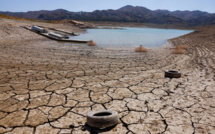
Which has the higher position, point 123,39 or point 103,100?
point 123,39

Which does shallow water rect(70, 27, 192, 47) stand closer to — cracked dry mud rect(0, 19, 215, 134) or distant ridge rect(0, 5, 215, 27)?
cracked dry mud rect(0, 19, 215, 134)

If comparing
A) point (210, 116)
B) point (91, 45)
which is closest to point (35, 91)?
point (210, 116)

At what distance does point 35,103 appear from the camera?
2.79m

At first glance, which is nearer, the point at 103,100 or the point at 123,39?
the point at 103,100

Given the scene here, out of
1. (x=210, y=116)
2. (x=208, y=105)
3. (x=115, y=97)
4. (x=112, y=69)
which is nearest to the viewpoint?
(x=210, y=116)

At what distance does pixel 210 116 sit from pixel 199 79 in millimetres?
1970

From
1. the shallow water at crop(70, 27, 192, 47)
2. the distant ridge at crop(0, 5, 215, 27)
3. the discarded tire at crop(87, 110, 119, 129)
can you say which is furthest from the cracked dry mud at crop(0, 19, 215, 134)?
the distant ridge at crop(0, 5, 215, 27)

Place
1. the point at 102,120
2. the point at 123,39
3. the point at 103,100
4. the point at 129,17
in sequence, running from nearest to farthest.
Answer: the point at 102,120
the point at 103,100
the point at 123,39
the point at 129,17

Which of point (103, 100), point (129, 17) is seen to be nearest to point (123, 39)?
point (103, 100)

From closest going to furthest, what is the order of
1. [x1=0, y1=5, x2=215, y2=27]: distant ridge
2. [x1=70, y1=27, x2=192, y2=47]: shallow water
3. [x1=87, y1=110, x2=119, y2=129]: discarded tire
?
1. [x1=87, y1=110, x2=119, y2=129]: discarded tire
2. [x1=70, y1=27, x2=192, y2=47]: shallow water
3. [x1=0, y1=5, x2=215, y2=27]: distant ridge

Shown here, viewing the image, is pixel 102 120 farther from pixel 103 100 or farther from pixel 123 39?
pixel 123 39

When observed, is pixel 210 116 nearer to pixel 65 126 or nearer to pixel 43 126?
pixel 65 126

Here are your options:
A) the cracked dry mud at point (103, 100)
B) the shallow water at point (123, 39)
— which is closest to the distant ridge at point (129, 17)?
the shallow water at point (123, 39)

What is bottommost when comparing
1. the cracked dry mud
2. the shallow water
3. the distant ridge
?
the cracked dry mud
